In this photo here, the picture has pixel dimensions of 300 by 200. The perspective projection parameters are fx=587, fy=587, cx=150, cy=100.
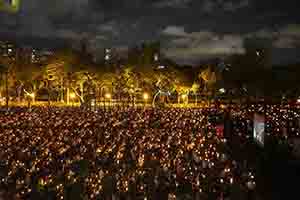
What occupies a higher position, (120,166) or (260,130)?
(260,130)

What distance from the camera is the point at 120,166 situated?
2209 centimetres

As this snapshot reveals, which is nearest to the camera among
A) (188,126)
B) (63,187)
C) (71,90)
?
(63,187)

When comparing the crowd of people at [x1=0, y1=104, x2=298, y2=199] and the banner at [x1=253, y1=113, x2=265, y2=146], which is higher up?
the banner at [x1=253, y1=113, x2=265, y2=146]

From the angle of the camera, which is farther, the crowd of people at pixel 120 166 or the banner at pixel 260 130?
the banner at pixel 260 130

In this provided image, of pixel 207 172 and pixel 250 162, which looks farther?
pixel 250 162

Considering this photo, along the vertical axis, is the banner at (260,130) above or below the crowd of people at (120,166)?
above

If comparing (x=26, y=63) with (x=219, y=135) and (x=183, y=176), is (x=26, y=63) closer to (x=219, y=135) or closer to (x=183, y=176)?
(x=219, y=135)

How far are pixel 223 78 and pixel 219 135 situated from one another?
2879 inches

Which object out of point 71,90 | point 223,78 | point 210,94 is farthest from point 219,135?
point 223,78

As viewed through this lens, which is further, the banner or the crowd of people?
the banner

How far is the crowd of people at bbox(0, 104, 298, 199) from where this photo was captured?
56.7 ft

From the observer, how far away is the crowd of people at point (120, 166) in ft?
56.7

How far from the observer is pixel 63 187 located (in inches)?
703

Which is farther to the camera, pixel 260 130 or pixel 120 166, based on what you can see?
pixel 260 130
